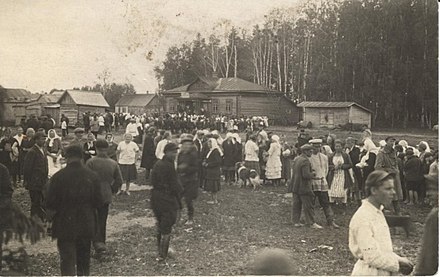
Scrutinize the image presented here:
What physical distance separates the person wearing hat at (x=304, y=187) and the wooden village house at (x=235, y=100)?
53.6 ft

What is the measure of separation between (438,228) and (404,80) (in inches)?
479

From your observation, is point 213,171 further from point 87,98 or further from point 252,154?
point 87,98

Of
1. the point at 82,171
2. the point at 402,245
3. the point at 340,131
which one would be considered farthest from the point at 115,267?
the point at 340,131

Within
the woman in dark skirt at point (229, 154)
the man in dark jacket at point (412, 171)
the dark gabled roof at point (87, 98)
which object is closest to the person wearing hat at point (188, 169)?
the woman in dark skirt at point (229, 154)

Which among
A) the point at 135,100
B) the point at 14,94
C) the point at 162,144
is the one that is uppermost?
the point at 135,100

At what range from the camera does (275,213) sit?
7.54 metres

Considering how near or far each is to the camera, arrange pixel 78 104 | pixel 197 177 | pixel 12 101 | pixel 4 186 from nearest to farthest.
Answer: pixel 4 186
pixel 12 101
pixel 197 177
pixel 78 104

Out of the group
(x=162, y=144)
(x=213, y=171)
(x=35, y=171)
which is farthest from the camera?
(x=162, y=144)

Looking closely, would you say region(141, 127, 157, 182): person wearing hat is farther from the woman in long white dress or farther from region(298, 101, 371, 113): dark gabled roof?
region(298, 101, 371, 113): dark gabled roof

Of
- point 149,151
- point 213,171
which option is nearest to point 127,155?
point 149,151

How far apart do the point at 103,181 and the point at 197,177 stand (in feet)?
7.31

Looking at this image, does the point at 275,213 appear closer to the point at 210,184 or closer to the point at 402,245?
the point at 210,184

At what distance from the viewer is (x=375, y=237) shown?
291 cm

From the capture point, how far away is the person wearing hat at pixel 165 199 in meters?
4.91
